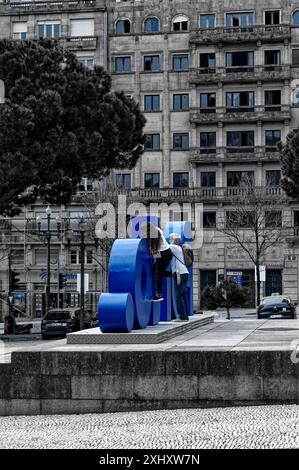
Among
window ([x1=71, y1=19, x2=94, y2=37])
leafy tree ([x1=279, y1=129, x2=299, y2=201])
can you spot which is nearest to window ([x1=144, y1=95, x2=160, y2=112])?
window ([x1=71, y1=19, x2=94, y2=37])

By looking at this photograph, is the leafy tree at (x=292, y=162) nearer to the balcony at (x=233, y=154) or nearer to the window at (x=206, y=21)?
the balcony at (x=233, y=154)

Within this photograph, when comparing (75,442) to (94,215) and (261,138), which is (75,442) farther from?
(261,138)

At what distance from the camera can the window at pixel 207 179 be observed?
55.5 metres

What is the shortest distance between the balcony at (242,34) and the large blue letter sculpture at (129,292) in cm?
4304

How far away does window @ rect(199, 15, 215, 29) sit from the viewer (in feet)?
186

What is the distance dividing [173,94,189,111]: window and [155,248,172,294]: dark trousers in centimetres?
4278

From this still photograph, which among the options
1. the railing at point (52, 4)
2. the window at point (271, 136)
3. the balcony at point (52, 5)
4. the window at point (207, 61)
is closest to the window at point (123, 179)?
the window at point (207, 61)

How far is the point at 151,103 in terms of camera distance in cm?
5697

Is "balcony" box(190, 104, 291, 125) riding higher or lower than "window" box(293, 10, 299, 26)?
lower

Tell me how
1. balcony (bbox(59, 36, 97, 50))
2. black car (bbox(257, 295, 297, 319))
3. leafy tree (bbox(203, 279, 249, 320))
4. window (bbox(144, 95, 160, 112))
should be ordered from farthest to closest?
balcony (bbox(59, 36, 97, 50)) → window (bbox(144, 95, 160, 112)) → leafy tree (bbox(203, 279, 249, 320)) → black car (bbox(257, 295, 297, 319))

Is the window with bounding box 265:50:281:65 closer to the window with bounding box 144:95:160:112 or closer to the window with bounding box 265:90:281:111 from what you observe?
the window with bounding box 265:90:281:111

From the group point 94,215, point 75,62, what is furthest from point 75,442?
point 94,215

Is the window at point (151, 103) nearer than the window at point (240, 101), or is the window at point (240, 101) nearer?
the window at point (240, 101)
